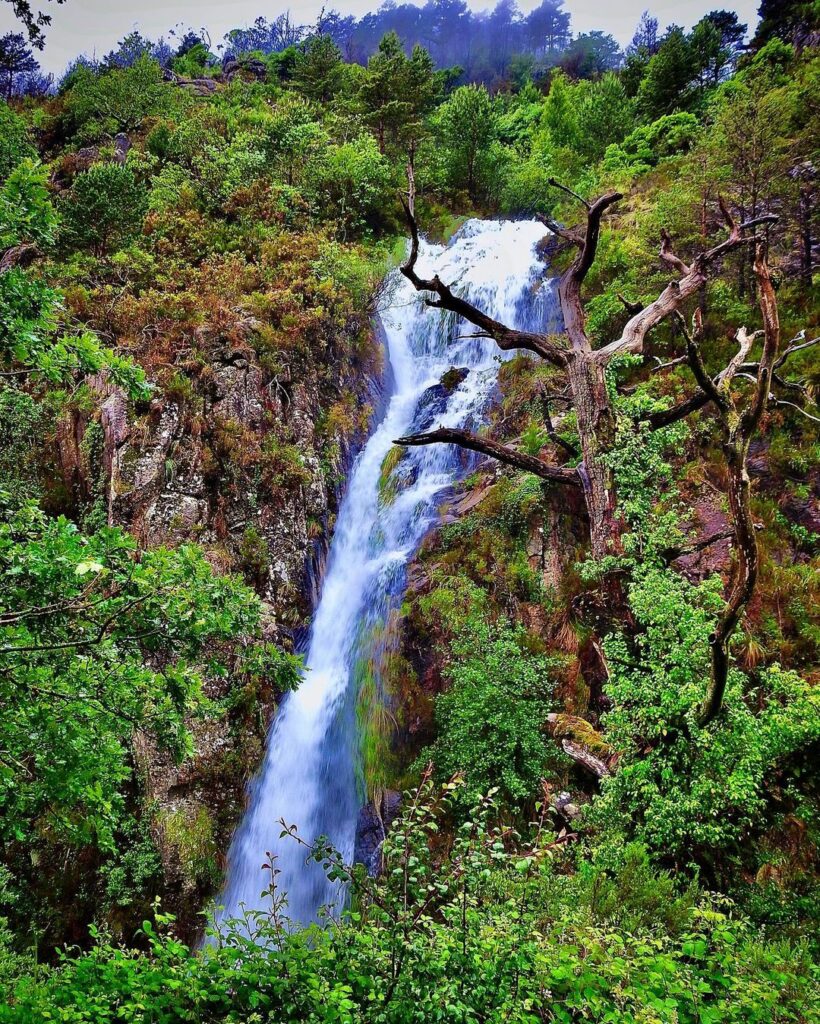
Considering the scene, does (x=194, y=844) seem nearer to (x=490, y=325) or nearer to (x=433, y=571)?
(x=433, y=571)

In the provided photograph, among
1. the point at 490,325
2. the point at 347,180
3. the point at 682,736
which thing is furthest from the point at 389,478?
the point at 347,180

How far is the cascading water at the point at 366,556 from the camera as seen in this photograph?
30.9 ft

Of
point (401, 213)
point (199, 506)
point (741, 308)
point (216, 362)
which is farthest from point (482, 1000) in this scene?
point (401, 213)

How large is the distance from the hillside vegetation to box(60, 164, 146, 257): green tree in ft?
0.38

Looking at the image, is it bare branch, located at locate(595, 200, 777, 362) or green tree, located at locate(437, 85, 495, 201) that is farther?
green tree, located at locate(437, 85, 495, 201)

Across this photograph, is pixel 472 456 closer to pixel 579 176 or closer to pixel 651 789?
pixel 651 789

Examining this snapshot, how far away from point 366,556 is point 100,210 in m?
12.1

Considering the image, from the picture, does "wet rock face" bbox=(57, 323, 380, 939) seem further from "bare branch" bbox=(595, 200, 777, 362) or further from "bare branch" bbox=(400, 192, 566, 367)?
"bare branch" bbox=(595, 200, 777, 362)

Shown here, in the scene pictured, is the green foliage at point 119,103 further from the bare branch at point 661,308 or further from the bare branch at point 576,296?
the bare branch at point 661,308

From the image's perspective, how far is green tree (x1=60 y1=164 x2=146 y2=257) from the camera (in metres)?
14.5

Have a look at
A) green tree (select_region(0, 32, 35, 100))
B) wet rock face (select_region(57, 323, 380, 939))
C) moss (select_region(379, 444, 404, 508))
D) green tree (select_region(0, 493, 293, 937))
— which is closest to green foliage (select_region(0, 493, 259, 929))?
green tree (select_region(0, 493, 293, 937))

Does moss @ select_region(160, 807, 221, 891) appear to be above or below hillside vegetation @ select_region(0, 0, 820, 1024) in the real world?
below

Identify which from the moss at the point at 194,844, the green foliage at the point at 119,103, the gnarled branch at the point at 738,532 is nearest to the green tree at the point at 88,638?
the gnarled branch at the point at 738,532

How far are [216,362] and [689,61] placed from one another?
22569 millimetres
